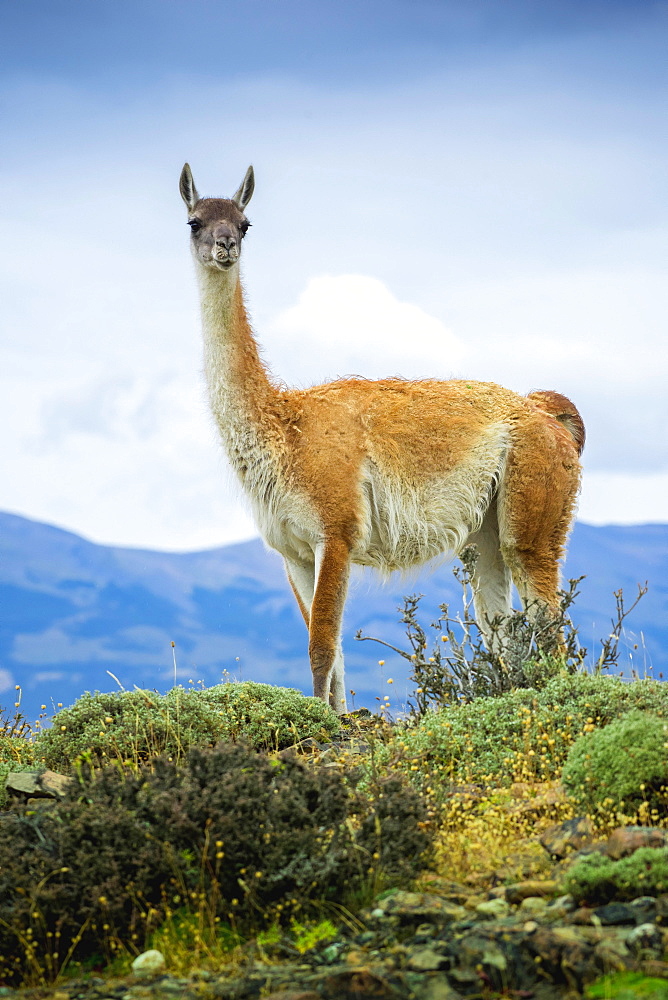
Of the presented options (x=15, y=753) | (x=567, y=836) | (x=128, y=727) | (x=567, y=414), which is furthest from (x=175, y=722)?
(x=567, y=414)

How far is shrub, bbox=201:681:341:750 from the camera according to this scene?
8406 mm

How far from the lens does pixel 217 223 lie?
32.4ft

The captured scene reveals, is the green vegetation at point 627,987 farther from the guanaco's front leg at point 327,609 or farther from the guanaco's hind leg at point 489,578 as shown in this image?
the guanaco's hind leg at point 489,578

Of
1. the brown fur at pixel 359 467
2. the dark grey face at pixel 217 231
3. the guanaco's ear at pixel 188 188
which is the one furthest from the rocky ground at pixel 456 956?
the guanaco's ear at pixel 188 188

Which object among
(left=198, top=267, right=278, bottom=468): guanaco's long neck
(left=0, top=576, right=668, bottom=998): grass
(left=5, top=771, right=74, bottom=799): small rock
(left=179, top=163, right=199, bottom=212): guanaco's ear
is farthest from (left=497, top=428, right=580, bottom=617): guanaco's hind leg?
(left=5, top=771, right=74, bottom=799): small rock

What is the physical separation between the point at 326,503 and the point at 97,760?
10.6ft

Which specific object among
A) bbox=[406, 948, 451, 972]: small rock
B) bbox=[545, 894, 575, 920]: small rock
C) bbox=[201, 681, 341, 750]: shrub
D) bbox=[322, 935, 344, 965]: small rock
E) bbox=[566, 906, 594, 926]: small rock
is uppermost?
bbox=[201, 681, 341, 750]: shrub

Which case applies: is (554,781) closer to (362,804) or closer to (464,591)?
(362,804)

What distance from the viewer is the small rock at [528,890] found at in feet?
15.6

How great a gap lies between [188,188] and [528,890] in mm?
7604

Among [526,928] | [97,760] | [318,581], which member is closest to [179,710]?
[97,760]

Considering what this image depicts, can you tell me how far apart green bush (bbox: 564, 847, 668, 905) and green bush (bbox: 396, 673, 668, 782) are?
2.01 meters

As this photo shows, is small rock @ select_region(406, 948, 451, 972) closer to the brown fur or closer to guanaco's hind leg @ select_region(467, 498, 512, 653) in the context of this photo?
the brown fur

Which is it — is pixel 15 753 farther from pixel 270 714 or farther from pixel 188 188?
pixel 188 188
